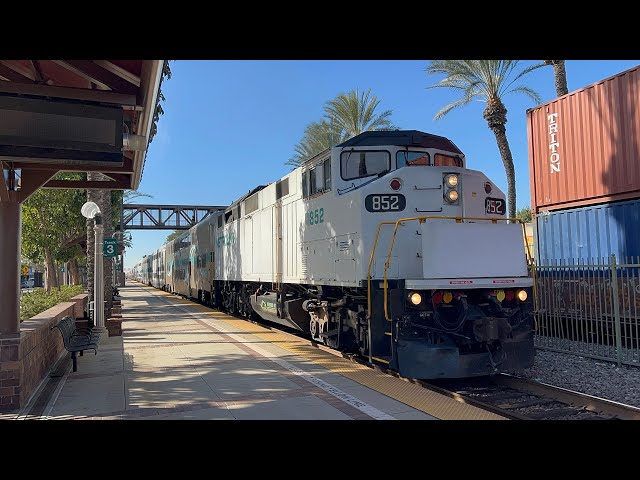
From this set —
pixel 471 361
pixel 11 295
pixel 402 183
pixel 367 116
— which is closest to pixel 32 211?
pixel 367 116

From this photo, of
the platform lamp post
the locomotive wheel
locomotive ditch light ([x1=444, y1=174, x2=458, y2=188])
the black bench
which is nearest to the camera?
locomotive ditch light ([x1=444, y1=174, x2=458, y2=188])

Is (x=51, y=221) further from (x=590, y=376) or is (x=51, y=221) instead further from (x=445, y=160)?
(x=590, y=376)

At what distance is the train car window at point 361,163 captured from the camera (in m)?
8.41

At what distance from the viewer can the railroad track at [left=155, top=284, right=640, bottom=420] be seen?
5945 mm

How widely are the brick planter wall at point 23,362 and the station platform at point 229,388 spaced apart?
208 mm

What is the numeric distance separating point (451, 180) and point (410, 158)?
907mm

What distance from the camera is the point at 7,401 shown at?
235 inches

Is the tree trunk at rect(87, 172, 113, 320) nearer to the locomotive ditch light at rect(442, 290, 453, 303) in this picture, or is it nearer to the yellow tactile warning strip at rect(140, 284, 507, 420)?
the yellow tactile warning strip at rect(140, 284, 507, 420)

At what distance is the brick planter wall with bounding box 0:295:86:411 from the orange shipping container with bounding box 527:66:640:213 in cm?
1099

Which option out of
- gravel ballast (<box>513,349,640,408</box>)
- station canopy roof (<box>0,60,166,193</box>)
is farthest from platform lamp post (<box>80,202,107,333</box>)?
gravel ballast (<box>513,349,640,408</box>)

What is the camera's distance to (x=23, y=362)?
20.3ft

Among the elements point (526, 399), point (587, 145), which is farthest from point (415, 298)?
point (587, 145)

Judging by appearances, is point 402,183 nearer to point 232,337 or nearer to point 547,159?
point 232,337

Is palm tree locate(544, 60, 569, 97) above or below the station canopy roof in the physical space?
above
